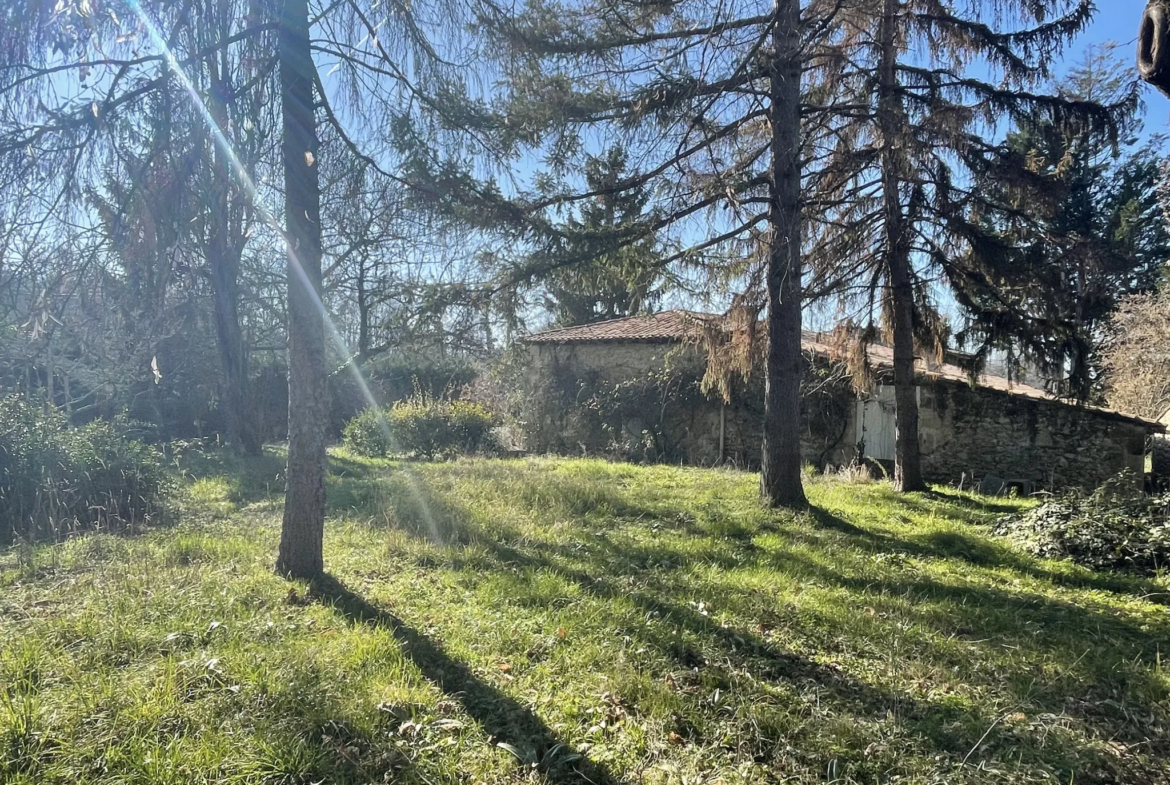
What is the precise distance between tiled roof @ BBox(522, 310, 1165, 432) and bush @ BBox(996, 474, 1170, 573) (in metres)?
4.13

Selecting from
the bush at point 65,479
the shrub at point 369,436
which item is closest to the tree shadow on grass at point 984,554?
the bush at point 65,479

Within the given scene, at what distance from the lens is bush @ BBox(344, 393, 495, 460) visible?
14867mm

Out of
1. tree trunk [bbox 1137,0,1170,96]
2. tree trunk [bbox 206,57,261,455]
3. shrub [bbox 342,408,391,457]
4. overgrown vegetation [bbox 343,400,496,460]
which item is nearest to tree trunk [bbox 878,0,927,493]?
tree trunk [bbox 1137,0,1170,96]

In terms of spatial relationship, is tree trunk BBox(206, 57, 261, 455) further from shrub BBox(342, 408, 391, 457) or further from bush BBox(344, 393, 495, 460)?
bush BBox(344, 393, 495, 460)

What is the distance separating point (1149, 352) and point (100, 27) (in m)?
18.6

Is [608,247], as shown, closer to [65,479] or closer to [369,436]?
[65,479]

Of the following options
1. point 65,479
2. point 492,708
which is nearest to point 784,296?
point 492,708

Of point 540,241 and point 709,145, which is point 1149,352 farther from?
point 540,241

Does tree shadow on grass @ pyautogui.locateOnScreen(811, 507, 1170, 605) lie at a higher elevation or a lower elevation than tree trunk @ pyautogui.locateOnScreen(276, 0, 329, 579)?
lower

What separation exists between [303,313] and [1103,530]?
8040mm

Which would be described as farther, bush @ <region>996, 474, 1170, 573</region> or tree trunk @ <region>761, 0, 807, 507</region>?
tree trunk @ <region>761, 0, 807, 507</region>

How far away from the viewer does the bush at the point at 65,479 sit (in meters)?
6.87

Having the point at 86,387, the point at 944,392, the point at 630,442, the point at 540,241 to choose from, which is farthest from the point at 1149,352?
the point at 86,387

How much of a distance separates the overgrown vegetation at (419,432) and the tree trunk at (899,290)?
935cm
